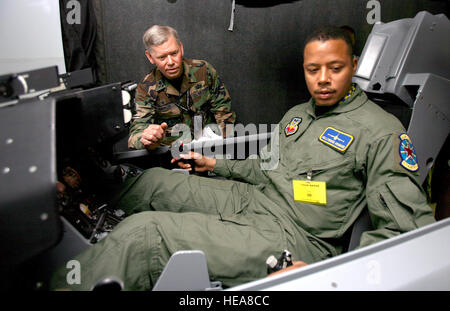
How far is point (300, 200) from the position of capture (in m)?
1.07

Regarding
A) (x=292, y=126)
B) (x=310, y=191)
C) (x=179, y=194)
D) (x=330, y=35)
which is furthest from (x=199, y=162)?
(x=330, y=35)

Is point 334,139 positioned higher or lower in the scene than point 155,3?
lower

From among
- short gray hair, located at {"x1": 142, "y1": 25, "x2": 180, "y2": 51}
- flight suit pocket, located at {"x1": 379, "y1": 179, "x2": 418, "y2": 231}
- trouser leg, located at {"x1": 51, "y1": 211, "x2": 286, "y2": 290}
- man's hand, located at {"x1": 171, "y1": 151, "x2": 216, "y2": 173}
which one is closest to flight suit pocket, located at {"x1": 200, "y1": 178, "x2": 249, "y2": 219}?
man's hand, located at {"x1": 171, "y1": 151, "x2": 216, "y2": 173}

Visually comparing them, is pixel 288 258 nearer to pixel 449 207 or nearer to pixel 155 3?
pixel 449 207

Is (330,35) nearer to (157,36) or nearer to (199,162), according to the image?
(199,162)

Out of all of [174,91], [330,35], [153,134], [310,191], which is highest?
[330,35]

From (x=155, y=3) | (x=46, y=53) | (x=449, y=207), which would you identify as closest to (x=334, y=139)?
(x=449, y=207)

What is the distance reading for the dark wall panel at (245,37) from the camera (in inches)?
97.3

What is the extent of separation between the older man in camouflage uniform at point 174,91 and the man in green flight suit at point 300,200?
3.18 ft

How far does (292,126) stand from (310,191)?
1.20ft

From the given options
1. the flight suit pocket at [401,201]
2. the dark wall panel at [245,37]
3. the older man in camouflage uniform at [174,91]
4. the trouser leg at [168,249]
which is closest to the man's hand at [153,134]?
the older man in camouflage uniform at [174,91]

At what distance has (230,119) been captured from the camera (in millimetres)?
2352

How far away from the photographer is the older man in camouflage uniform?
6.48ft
